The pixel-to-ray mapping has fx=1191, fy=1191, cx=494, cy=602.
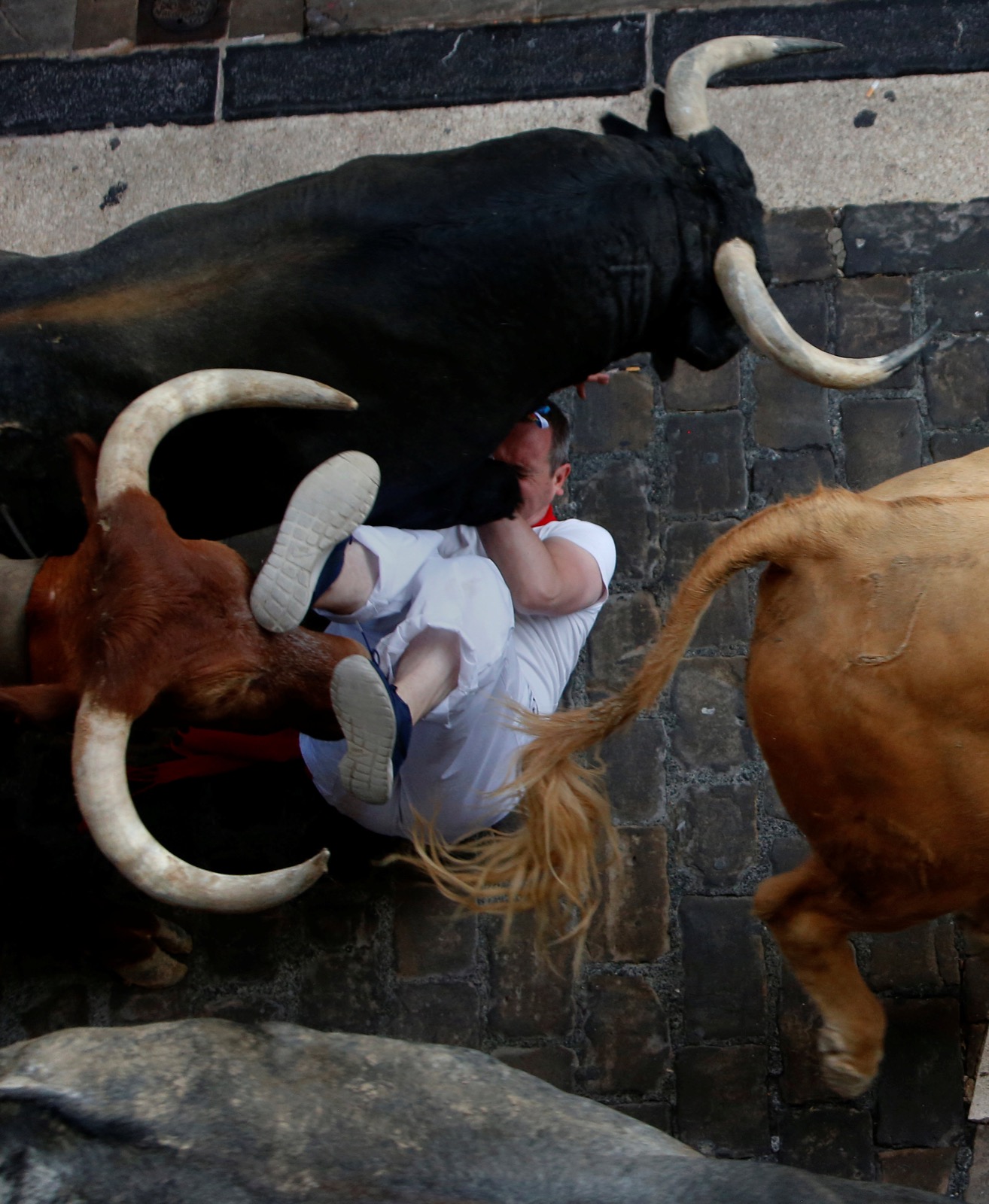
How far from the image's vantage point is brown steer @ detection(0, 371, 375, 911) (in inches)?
82.7

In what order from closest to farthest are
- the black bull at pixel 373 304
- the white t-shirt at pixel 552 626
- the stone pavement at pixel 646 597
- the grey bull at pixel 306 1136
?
1. the grey bull at pixel 306 1136
2. the black bull at pixel 373 304
3. the white t-shirt at pixel 552 626
4. the stone pavement at pixel 646 597

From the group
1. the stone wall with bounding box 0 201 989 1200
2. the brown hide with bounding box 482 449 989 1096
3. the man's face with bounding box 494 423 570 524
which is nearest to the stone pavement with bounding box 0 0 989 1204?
the stone wall with bounding box 0 201 989 1200

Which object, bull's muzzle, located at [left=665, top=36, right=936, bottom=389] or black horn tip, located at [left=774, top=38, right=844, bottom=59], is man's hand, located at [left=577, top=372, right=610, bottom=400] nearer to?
bull's muzzle, located at [left=665, top=36, right=936, bottom=389]

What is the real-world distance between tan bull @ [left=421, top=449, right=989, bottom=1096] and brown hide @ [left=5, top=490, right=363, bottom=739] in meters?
0.67

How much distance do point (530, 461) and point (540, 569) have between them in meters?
0.30

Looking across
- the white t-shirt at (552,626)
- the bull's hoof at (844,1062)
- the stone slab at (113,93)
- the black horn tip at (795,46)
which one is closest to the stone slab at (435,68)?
the stone slab at (113,93)

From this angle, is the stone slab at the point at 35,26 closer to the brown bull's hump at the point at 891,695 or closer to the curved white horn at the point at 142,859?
the curved white horn at the point at 142,859

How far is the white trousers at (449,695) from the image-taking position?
9.00 ft

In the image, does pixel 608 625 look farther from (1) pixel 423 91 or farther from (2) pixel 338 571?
(1) pixel 423 91

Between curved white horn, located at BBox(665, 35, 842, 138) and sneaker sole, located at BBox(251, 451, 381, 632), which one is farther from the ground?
curved white horn, located at BBox(665, 35, 842, 138)

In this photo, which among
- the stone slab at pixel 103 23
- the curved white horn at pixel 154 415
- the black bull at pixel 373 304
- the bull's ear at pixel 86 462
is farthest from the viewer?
the stone slab at pixel 103 23

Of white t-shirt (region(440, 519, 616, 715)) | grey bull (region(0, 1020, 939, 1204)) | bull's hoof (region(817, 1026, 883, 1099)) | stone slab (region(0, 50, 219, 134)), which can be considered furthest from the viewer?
stone slab (region(0, 50, 219, 134))

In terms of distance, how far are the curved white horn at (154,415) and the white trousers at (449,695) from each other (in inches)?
23.7

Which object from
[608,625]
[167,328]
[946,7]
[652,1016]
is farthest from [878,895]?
[946,7]
